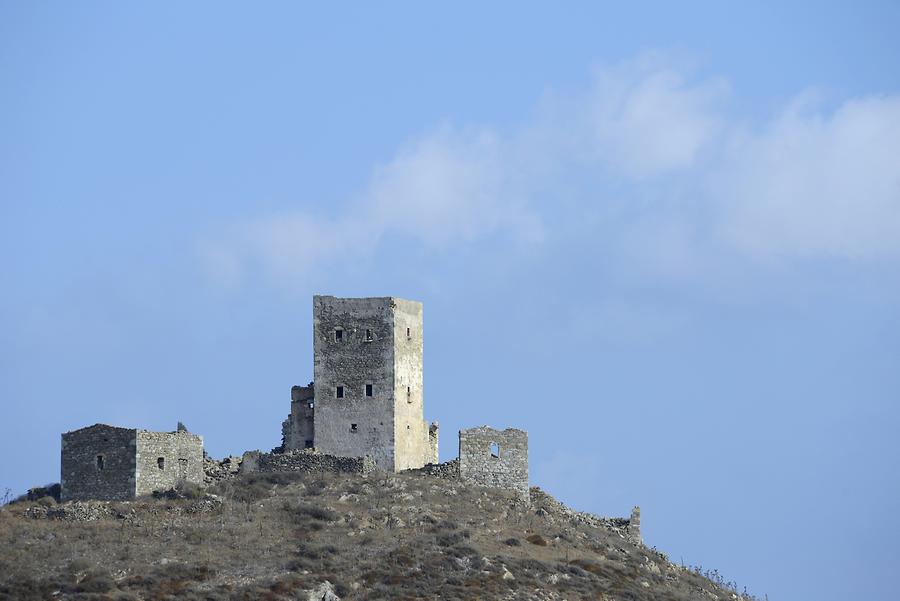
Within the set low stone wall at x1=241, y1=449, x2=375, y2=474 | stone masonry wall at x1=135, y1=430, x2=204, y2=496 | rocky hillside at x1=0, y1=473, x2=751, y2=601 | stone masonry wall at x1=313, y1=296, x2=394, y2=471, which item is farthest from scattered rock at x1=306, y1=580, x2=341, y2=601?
stone masonry wall at x1=313, y1=296, x2=394, y2=471

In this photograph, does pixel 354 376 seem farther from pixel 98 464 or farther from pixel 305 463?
pixel 98 464

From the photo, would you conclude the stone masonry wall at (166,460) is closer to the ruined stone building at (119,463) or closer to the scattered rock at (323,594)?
the ruined stone building at (119,463)

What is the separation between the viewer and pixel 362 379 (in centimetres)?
8362

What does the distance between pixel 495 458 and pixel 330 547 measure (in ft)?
36.8

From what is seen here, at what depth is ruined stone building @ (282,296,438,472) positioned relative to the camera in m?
83.2

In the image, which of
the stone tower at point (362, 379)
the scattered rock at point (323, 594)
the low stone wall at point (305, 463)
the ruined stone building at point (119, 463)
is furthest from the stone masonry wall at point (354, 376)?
the scattered rock at point (323, 594)

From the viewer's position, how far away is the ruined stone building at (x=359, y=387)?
8325cm

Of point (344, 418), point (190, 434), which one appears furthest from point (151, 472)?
point (344, 418)

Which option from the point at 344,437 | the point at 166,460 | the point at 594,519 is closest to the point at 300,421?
the point at 344,437

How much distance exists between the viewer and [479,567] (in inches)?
2837

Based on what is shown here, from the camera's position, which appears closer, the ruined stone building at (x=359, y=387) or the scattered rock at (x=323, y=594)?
the scattered rock at (x=323, y=594)

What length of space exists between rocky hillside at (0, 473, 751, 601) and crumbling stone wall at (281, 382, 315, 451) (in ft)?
11.5

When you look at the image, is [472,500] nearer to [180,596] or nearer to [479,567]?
[479,567]

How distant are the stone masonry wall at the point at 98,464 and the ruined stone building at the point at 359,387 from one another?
7.35 m
